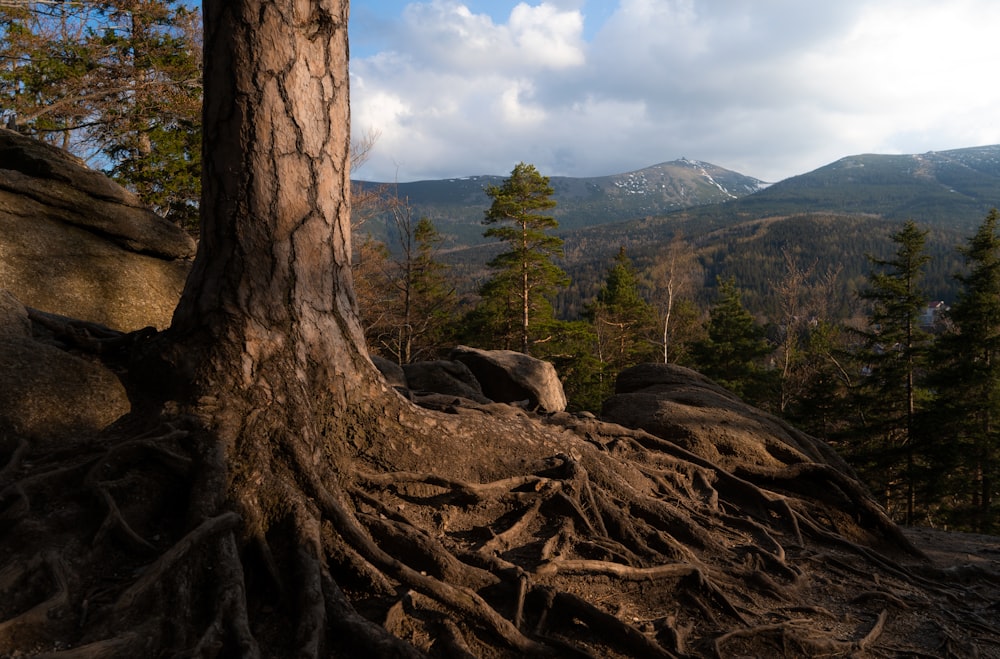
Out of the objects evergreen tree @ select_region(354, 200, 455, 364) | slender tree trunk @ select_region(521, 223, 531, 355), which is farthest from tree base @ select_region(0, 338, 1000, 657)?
slender tree trunk @ select_region(521, 223, 531, 355)

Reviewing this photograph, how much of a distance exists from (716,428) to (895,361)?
2240 centimetres

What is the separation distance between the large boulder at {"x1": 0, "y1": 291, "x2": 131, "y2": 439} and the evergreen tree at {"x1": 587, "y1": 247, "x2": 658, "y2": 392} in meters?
31.4

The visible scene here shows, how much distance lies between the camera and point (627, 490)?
5.25 meters

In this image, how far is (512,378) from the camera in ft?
45.6

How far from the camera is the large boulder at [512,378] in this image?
539 inches

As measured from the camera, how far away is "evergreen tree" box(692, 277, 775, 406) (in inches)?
1357

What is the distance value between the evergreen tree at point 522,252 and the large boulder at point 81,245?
20131 millimetres

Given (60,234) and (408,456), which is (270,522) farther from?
(60,234)

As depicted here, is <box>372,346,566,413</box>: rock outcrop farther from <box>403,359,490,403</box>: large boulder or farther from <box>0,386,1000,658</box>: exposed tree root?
<box>0,386,1000,658</box>: exposed tree root

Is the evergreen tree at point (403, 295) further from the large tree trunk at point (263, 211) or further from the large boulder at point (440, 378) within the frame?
the large tree trunk at point (263, 211)

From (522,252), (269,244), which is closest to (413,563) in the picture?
(269,244)

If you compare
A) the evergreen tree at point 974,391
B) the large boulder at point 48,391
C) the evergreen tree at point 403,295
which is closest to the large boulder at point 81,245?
the large boulder at point 48,391

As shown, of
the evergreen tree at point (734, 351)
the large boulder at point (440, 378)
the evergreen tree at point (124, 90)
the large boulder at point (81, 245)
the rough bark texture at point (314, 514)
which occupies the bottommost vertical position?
the evergreen tree at point (734, 351)

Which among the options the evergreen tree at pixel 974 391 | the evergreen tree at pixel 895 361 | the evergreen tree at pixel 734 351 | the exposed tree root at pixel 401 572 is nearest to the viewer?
the exposed tree root at pixel 401 572
